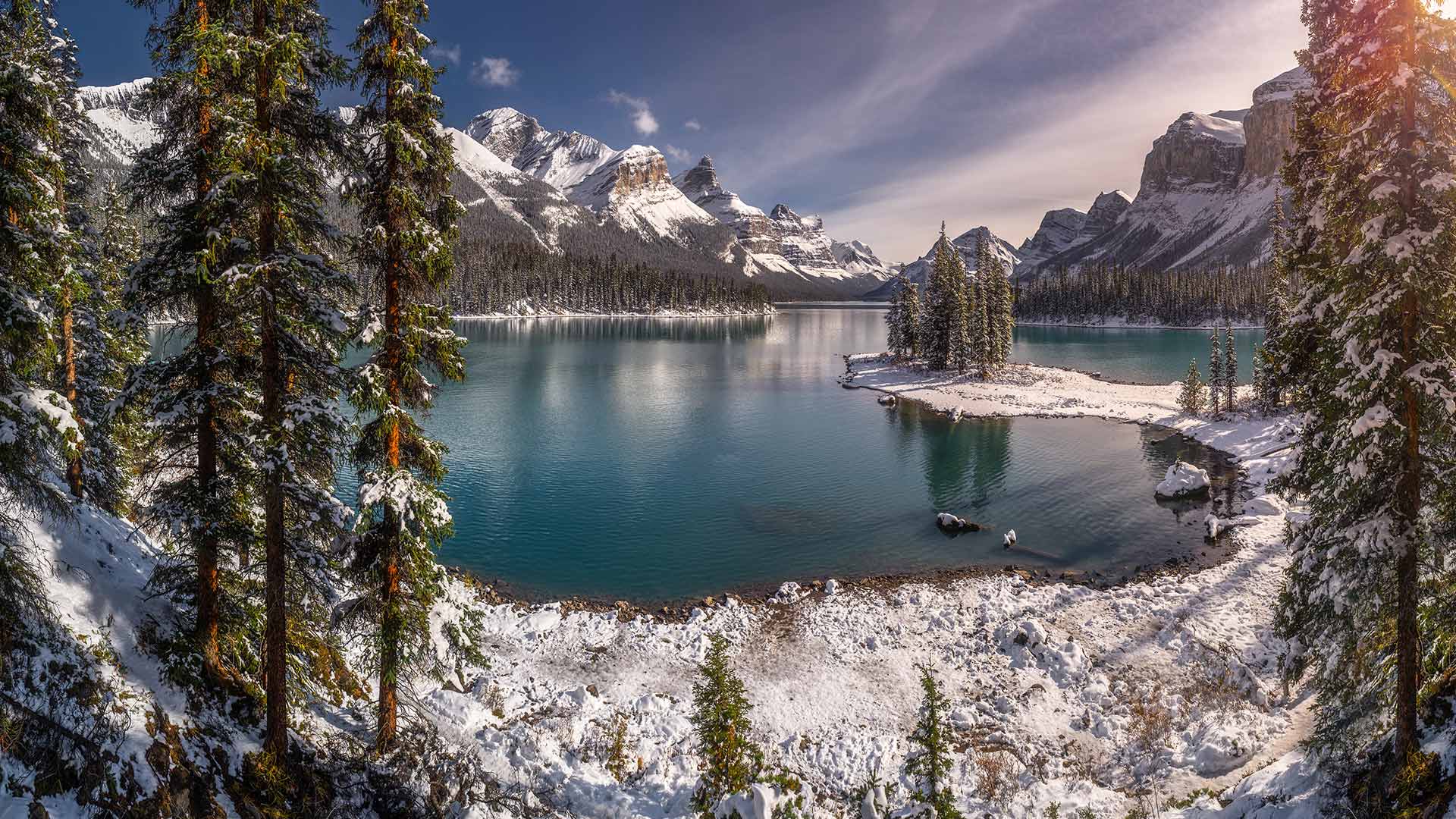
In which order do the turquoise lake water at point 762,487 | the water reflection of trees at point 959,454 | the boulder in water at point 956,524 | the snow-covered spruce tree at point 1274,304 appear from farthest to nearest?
the water reflection of trees at point 959,454 → the boulder in water at point 956,524 → the turquoise lake water at point 762,487 → the snow-covered spruce tree at point 1274,304

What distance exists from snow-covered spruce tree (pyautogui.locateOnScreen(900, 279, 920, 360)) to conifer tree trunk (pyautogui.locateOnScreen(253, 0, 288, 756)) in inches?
3603

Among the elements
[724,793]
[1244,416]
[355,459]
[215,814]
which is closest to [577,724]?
[724,793]

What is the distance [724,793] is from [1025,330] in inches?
7219

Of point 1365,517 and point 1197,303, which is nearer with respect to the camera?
point 1365,517

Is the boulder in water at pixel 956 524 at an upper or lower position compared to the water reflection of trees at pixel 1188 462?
lower

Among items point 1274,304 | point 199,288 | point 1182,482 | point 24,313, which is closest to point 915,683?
point 199,288

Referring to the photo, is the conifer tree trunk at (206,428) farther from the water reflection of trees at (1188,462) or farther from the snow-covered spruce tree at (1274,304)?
the water reflection of trees at (1188,462)

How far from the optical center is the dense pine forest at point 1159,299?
171 metres

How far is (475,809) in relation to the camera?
13.3 metres

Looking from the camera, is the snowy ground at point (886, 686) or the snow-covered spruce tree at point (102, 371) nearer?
the snowy ground at point (886, 686)

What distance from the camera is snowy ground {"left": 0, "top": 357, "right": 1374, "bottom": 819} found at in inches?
569

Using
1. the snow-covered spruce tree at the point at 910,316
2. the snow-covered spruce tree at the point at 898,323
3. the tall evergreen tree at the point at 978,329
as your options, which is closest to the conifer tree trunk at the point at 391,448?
the tall evergreen tree at the point at 978,329

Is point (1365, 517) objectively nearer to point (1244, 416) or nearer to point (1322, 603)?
point (1322, 603)

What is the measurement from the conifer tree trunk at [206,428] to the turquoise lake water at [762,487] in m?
15.4
